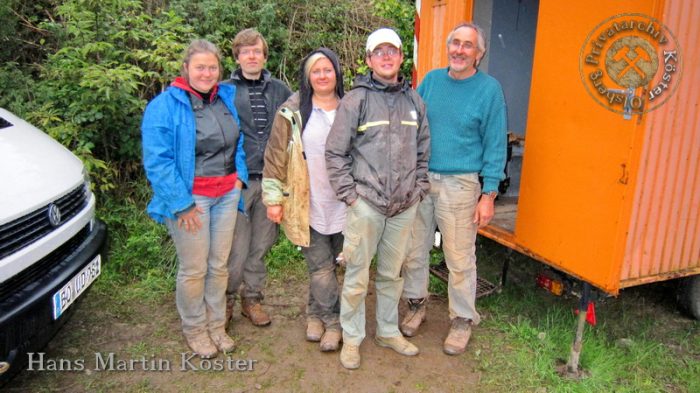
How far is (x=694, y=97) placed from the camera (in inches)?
113

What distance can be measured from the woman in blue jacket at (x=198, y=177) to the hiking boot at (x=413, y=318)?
3.84 ft

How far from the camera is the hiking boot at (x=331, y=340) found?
3.36m

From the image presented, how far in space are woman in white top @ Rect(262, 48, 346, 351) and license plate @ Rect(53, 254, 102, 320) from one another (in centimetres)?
111

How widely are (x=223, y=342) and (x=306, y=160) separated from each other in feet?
4.36

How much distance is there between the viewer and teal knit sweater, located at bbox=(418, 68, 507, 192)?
3109 millimetres

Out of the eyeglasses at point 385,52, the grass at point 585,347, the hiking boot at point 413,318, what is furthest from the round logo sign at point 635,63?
the hiking boot at point 413,318

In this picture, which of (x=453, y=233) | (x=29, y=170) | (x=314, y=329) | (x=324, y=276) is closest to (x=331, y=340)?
(x=314, y=329)

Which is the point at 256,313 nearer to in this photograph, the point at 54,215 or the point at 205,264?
the point at 205,264

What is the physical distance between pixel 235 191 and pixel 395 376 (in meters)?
1.49

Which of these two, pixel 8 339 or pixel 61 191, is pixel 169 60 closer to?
pixel 61 191

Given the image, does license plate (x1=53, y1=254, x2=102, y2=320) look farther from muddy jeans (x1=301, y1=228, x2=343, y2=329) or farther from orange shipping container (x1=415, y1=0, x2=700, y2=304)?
orange shipping container (x1=415, y1=0, x2=700, y2=304)

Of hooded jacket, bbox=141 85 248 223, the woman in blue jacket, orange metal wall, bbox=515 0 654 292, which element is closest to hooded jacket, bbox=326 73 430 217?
the woman in blue jacket

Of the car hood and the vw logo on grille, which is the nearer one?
the car hood

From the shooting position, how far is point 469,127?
3146 millimetres
